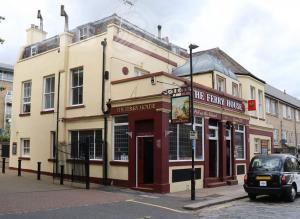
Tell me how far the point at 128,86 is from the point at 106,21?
4.74 m

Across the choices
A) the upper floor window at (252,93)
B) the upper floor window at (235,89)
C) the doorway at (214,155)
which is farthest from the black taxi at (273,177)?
the upper floor window at (252,93)

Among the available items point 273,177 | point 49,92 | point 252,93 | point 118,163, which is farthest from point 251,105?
point 49,92

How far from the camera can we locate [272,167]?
15266mm

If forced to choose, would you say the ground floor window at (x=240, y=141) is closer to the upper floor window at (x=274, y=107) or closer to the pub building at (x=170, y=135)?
the pub building at (x=170, y=135)

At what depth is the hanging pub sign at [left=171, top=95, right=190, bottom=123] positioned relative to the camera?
53.4 ft

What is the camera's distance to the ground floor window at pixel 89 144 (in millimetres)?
19531

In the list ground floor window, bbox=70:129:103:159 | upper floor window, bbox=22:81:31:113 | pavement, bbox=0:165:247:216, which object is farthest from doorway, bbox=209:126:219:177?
upper floor window, bbox=22:81:31:113

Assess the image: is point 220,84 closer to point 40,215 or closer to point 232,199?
point 232,199

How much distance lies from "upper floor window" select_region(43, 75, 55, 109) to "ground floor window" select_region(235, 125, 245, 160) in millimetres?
11079

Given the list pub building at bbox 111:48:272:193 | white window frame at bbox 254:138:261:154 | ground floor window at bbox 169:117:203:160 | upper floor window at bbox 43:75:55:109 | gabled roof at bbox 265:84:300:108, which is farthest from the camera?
gabled roof at bbox 265:84:300:108

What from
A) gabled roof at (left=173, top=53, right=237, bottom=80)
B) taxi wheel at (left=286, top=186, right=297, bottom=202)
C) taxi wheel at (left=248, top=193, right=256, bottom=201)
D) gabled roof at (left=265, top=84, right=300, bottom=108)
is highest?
gabled roof at (left=265, top=84, right=300, bottom=108)

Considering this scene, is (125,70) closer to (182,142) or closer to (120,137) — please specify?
(120,137)

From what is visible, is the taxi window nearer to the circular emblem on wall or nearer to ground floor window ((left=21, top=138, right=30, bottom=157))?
the circular emblem on wall

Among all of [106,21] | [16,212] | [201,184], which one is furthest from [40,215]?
[106,21]
